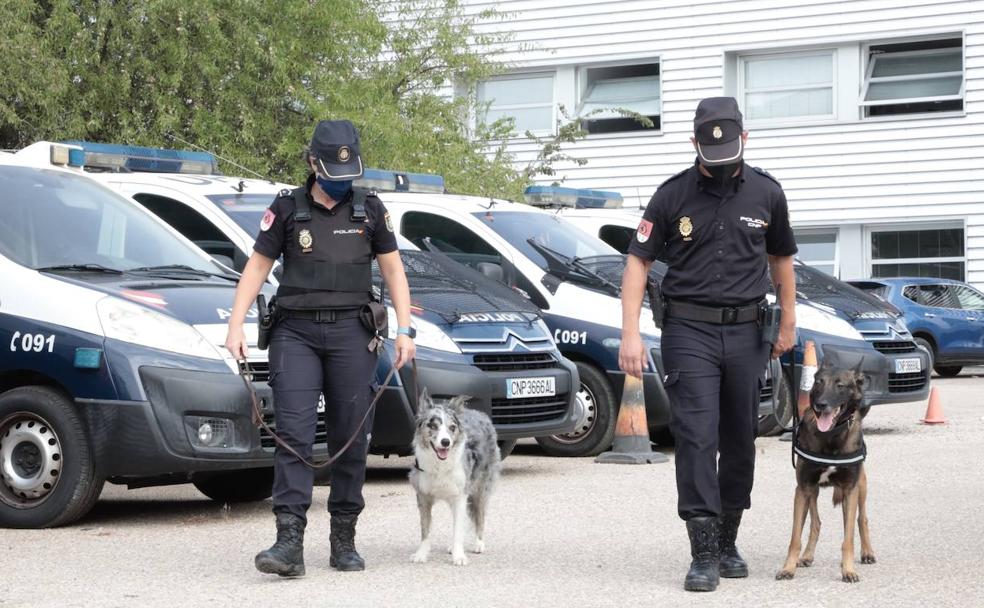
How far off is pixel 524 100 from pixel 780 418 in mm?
16770

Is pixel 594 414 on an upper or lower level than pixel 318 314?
lower

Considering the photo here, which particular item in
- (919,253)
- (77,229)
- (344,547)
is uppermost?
(919,253)

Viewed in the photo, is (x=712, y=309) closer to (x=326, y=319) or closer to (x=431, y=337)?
(x=326, y=319)

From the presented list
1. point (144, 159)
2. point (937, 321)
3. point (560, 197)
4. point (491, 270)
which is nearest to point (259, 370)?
point (144, 159)

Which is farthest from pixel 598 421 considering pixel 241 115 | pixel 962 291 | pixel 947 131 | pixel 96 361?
pixel 947 131

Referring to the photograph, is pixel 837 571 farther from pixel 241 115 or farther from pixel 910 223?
pixel 910 223

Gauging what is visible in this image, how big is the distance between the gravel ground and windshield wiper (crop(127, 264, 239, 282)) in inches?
55.0

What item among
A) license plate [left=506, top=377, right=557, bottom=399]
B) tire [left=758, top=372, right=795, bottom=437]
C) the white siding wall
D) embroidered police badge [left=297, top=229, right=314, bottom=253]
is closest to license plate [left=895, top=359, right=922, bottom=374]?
tire [left=758, top=372, right=795, bottom=437]

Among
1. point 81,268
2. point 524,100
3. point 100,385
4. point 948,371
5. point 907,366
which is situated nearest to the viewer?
point 100,385

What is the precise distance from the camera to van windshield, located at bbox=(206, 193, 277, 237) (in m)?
11.0

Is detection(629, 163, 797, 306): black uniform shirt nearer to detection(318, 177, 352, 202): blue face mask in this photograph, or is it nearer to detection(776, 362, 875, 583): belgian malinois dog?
detection(776, 362, 875, 583): belgian malinois dog

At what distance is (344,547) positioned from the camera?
288 inches

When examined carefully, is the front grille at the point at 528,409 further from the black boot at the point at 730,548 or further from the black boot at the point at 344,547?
the black boot at the point at 730,548

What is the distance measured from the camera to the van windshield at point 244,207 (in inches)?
433
